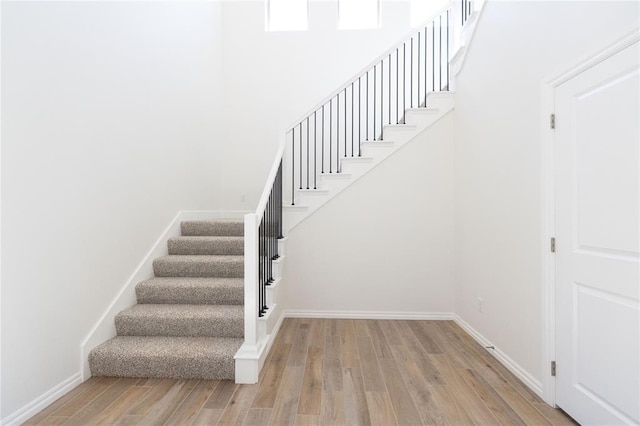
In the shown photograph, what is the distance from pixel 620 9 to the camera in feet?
5.42

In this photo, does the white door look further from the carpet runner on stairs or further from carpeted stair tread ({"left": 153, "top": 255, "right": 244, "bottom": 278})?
carpeted stair tread ({"left": 153, "top": 255, "right": 244, "bottom": 278})

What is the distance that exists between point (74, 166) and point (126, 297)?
4.05ft

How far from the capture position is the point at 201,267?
11.2 ft

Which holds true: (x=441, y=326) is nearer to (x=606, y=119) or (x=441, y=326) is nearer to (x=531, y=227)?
(x=531, y=227)

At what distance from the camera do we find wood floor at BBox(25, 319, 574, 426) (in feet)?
6.57

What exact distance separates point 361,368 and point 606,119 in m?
2.25

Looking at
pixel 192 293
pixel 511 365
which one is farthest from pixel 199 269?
pixel 511 365

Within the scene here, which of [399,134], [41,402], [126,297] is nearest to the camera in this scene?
[41,402]

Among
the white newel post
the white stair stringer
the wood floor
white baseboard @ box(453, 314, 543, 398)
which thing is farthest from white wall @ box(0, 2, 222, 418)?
white baseboard @ box(453, 314, 543, 398)

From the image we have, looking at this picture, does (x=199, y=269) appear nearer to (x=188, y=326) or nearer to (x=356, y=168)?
(x=188, y=326)

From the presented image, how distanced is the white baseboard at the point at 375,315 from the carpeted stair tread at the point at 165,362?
154cm

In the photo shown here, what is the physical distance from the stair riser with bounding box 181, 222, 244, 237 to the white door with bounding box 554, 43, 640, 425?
3108 millimetres

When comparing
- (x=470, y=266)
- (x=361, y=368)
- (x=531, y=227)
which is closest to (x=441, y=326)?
(x=470, y=266)

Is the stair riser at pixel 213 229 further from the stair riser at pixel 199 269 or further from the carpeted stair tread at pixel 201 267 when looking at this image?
the stair riser at pixel 199 269
